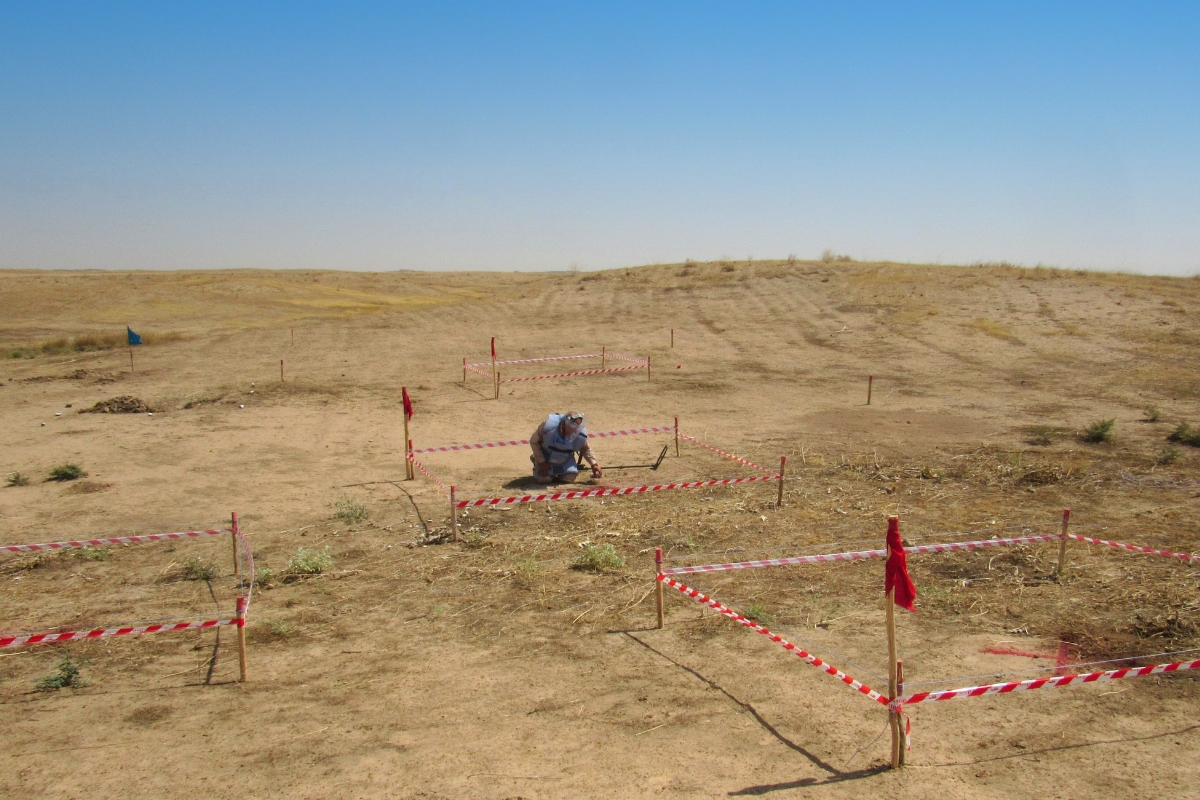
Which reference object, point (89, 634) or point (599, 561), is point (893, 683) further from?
point (89, 634)

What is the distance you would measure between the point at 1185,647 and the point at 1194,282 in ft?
114

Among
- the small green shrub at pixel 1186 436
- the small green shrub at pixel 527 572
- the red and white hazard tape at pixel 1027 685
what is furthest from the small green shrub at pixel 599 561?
the small green shrub at pixel 1186 436

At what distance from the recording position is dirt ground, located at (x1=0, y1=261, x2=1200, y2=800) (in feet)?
19.7

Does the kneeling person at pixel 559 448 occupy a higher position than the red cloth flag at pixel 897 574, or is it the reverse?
the red cloth flag at pixel 897 574

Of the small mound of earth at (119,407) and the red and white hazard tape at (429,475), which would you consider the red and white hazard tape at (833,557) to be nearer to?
the red and white hazard tape at (429,475)

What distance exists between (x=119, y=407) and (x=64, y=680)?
14.7m

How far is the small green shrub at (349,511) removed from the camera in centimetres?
1198

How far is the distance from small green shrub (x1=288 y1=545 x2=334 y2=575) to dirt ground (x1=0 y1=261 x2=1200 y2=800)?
0.09 metres

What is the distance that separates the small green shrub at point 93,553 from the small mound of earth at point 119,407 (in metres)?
10.1

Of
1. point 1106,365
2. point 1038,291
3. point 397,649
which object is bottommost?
point 397,649

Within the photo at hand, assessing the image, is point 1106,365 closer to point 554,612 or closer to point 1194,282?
point 1194,282

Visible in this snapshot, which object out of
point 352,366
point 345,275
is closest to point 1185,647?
point 352,366

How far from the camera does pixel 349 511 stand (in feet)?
39.8

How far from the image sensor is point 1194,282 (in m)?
35.4
